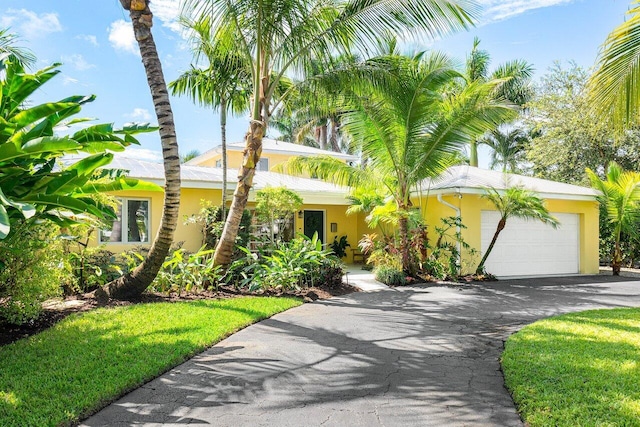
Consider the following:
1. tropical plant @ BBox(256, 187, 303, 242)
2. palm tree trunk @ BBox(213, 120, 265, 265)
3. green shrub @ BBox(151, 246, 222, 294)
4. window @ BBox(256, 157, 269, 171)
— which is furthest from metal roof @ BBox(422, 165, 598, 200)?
window @ BBox(256, 157, 269, 171)

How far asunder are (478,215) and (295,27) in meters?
8.72

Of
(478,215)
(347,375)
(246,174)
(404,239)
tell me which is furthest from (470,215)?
(347,375)

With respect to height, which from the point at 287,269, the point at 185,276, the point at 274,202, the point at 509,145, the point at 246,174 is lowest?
the point at 185,276

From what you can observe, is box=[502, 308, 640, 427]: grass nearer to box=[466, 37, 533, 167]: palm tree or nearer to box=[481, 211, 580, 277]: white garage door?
box=[481, 211, 580, 277]: white garage door

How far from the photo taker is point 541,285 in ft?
41.2

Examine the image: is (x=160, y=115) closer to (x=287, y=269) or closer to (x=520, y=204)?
(x=287, y=269)

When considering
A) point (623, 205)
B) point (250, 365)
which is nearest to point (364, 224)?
point (623, 205)

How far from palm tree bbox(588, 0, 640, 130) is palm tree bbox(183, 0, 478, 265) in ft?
11.7

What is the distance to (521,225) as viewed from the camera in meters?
14.9

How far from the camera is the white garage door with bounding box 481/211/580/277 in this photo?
14461mm

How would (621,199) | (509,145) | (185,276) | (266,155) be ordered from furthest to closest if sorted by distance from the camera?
(509,145) → (266,155) → (621,199) → (185,276)

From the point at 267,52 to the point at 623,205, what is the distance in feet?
45.1

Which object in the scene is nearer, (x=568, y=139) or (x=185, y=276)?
(x=185, y=276)

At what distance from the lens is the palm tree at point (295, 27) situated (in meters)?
8.96
